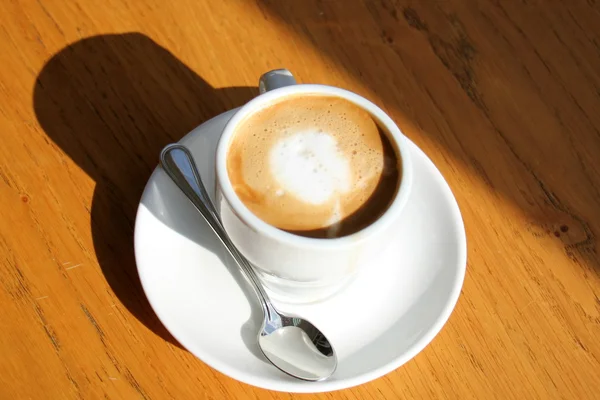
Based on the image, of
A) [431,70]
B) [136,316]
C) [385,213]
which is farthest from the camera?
[431,70]

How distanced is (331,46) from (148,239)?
0.39 meters

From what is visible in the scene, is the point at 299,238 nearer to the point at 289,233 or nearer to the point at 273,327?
the point at 289,233

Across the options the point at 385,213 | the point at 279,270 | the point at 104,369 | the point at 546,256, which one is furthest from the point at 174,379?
the point at 546,256

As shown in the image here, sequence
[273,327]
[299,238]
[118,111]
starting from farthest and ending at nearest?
[118,111]
[273,327]
[299,238]

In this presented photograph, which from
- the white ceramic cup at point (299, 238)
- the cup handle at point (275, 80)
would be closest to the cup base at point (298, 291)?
the white ceramic cup at point (299, 238)

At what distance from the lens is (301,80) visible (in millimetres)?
888

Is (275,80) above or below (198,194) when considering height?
above

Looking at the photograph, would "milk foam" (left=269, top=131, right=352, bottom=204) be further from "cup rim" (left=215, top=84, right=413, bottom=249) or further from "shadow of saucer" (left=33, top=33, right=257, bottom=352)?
"shadow of saucer" (left=33, top=33, right=257, bottom=352)

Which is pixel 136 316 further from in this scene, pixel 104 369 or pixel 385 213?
pixel 385 213

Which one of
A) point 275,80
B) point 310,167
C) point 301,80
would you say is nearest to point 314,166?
point 310,167

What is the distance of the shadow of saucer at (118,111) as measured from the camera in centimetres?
79

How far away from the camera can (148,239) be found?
0.71 metres

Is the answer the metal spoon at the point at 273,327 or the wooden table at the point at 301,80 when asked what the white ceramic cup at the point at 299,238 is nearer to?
the metal spoon at the point at 273,327

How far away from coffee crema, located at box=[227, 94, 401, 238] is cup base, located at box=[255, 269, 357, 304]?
0.35 ft
